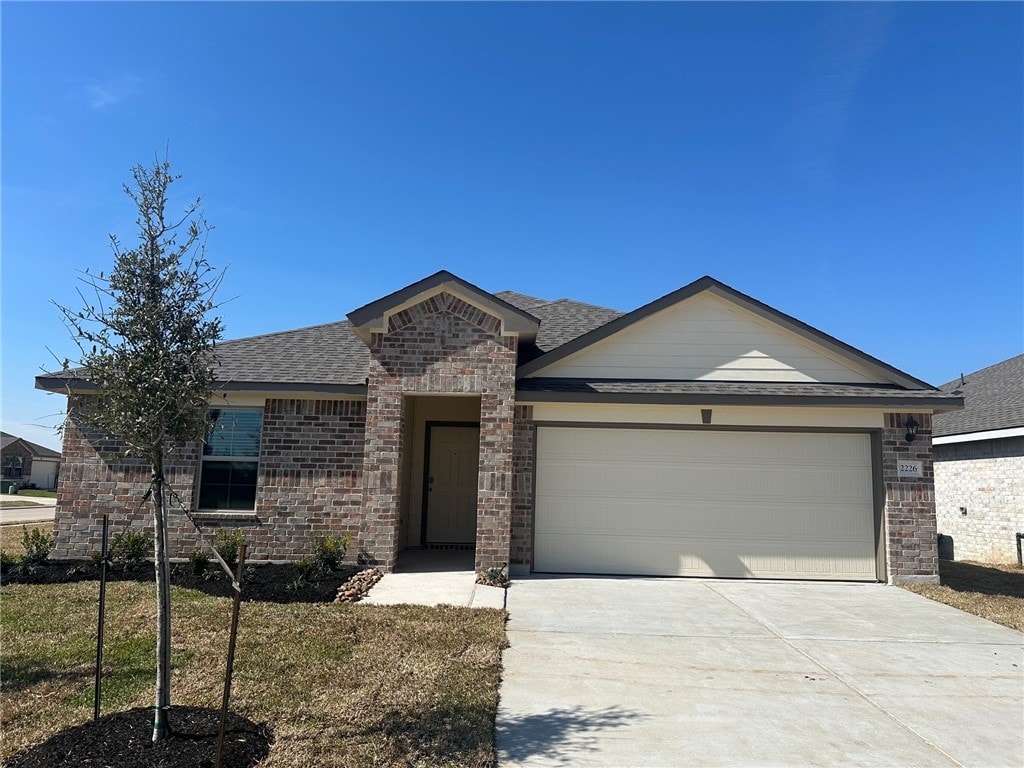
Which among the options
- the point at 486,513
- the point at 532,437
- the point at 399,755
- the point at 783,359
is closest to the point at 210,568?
the point at 486,513

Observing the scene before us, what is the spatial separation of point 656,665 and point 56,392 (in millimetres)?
10582

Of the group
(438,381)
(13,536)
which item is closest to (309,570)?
(438,381)

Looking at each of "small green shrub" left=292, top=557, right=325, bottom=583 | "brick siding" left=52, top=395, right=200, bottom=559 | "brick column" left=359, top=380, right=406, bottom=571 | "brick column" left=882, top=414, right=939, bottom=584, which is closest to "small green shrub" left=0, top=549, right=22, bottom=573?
"brick siding" left=52, top=395, right=200, bottom=559

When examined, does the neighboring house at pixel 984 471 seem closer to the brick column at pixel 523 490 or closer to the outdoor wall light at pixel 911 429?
the outdoor wall light at pixel 911 429

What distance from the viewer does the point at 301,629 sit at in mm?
6699

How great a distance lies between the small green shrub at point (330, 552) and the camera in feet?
30.3

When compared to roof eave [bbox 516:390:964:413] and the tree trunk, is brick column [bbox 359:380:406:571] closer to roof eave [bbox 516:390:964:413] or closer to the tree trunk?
roof eave [bbox 516:390:964:413]

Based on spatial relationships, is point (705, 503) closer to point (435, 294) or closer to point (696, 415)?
point (696, 415)

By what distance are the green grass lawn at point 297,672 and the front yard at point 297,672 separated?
0.01 metres

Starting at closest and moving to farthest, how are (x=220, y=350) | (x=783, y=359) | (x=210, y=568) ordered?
(x=210, y=568) → (x=783, y=359) → (x=220, y=350)

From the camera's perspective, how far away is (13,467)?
49.5 metres

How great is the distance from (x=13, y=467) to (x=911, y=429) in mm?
60437

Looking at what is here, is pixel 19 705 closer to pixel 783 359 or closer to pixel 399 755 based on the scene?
pixel 399 755

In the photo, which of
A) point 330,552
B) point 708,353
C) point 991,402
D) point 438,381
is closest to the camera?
point 330,552
